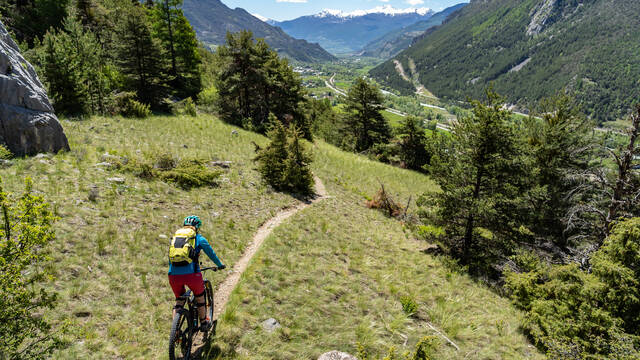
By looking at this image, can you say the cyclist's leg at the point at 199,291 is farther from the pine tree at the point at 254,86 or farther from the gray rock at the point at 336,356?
the pine tree at the point at 254,86

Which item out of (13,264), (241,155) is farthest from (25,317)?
(241,155)

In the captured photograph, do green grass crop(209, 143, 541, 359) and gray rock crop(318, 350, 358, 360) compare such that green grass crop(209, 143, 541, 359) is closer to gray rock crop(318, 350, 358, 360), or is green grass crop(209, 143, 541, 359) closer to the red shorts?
gray rock crop(318, 350, 358, 360)

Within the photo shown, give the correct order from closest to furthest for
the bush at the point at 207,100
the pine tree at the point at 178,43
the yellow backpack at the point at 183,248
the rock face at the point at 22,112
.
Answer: the yellow backpack at the point at 183,248 < the rock face at the point at 22,112 < the pine tree at the point at 178,43 < the bush at the point at 207,100

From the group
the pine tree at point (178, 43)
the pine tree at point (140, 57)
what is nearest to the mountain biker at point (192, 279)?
the pine tree at point (140, 57)

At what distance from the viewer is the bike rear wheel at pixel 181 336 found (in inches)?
218

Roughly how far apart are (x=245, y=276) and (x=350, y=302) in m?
3.53

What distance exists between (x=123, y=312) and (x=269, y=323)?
3.54m

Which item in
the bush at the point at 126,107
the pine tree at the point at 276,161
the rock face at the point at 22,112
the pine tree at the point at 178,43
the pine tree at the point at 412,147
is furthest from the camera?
the pine tree at the point at 412,147

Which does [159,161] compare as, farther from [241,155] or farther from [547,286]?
[547,286]

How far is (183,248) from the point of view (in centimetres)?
584

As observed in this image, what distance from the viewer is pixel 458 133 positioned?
43.4ft

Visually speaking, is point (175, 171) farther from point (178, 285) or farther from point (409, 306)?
point (409, 306)

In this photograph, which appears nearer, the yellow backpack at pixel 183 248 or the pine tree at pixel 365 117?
the yellow backpack at pixel 183 248

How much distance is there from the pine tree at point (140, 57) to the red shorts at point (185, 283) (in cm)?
2931
